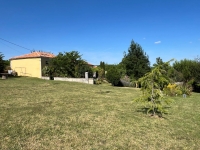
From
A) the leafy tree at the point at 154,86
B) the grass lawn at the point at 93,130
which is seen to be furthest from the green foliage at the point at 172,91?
the leafy tree at the point at 154,86

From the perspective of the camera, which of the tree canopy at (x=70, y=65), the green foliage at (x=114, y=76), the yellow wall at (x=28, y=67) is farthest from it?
the yellow wall at (x=28, y=67)

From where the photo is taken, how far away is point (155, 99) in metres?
6.13

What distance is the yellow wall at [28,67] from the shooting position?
87.8 ft

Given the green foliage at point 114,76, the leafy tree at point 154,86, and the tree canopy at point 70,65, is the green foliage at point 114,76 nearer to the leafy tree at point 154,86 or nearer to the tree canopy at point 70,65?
the tree canopy at point 70,65

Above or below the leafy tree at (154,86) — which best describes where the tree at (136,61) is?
above

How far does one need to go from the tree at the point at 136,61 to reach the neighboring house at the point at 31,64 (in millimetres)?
13606

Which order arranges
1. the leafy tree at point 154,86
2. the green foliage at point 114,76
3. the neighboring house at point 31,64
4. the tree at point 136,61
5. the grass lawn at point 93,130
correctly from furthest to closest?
1. the neighboring house at point 31,64
2. the tree at point 136,61
3. the green foliage at point 114,76
4. the leafy tree at point 154,86
5. the grass lawn at point 93,130

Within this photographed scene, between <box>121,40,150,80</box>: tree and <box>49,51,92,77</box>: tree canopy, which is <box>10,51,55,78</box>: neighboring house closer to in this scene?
<box>49,51,92,77</box>: tree canopy

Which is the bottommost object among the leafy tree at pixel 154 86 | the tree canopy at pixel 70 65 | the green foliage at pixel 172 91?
the green foliage at pixel 172 91

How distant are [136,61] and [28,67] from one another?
737 inches

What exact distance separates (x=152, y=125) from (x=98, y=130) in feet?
5.64

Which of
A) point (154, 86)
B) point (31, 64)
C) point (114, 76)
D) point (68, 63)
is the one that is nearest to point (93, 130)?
point (154, 86)

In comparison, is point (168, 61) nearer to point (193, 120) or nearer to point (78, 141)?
point (193, 120)

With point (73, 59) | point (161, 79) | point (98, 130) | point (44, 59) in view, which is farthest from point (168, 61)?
point (44, 59)
